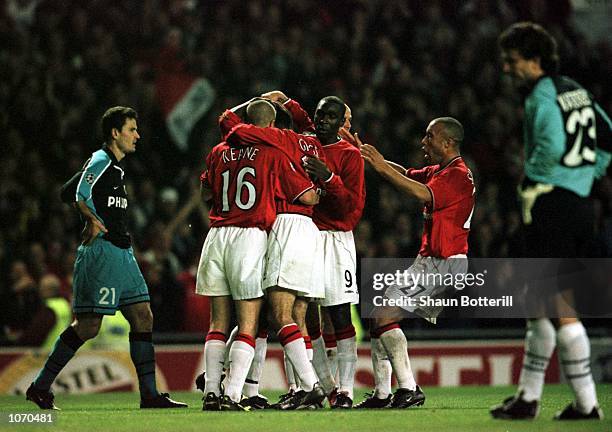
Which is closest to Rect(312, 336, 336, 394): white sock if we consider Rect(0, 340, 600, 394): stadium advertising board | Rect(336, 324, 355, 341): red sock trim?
Rect(336, 324, 355, 341): red sock trim

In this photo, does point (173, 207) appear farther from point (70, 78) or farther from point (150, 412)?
point (150, 412)

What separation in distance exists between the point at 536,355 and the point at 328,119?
8.72ft

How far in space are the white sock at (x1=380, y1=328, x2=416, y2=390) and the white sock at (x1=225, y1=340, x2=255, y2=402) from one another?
106cm

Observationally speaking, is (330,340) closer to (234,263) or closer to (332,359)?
(332,359)

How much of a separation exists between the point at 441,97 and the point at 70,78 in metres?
4.76

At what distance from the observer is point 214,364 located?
7.12m

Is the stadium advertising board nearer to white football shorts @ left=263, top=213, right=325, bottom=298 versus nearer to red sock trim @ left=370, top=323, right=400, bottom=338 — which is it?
red sock trim @ left=370, top=323, right=400, bottom=338

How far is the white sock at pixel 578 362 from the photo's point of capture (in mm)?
5770

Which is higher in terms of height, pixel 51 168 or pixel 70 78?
pixel 70 78

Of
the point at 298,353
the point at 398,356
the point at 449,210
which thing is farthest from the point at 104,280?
the point at 449,210

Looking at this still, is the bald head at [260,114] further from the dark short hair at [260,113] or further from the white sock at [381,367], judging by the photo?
the white sock at [381,367]

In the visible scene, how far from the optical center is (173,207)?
12945 mm

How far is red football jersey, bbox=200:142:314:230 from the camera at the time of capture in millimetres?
7168

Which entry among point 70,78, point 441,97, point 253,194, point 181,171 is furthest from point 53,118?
point 253,194
